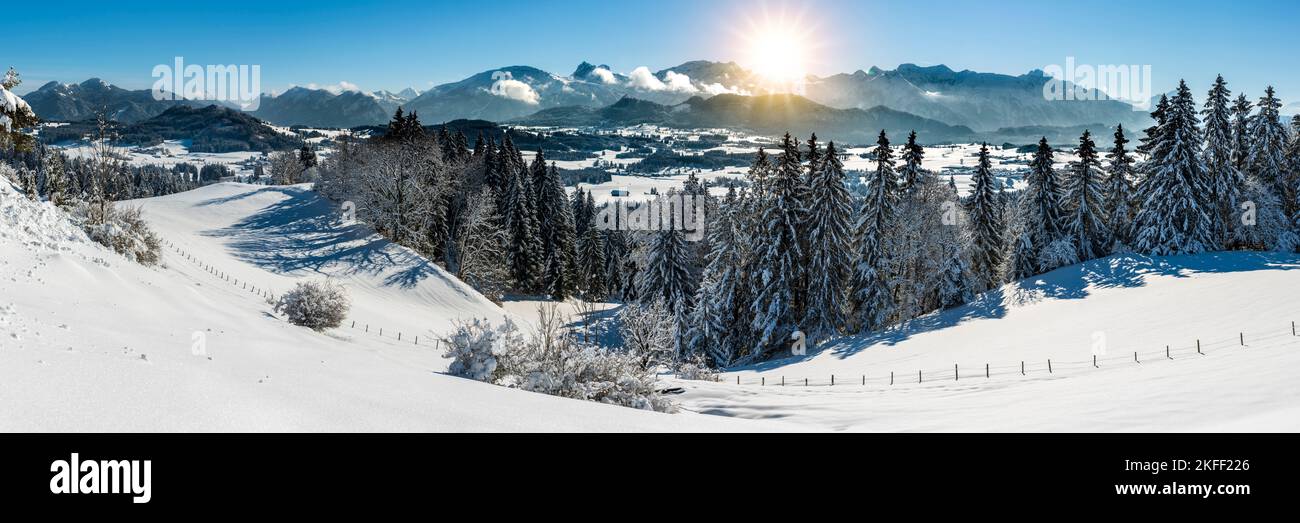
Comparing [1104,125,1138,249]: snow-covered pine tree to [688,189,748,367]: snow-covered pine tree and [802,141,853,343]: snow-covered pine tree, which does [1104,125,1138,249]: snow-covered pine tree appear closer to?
[802,141,853,343]: snow-covered pine tree

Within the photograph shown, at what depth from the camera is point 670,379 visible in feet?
71.8

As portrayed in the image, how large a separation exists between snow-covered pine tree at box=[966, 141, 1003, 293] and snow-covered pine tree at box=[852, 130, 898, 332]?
6669 millimetres

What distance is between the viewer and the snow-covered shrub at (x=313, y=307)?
23.2 meters

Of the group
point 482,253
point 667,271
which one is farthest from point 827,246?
point 482,253

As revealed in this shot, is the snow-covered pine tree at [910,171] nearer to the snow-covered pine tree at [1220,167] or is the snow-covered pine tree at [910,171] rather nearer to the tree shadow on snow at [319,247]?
the snow-covered pine tree at [1220,167]

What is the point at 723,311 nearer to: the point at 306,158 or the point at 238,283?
the point at 238,283

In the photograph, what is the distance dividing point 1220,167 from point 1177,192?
5.37 metres

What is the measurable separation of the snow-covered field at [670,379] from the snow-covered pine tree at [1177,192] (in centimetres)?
243

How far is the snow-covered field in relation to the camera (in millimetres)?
7689

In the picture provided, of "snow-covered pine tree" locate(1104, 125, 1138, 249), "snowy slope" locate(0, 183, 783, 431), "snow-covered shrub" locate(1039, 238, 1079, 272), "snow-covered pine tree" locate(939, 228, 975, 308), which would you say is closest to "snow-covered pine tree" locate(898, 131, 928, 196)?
"snow-covered pine tree" locate(939, 228, 975, 308)

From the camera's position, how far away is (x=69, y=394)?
6.95 metres

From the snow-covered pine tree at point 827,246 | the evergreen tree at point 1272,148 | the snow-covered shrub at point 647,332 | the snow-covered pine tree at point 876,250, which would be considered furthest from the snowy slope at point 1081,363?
the evergreen tree at point 1272,148

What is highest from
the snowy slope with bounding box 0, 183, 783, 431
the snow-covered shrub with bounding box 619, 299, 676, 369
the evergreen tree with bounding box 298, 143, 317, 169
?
the evergreen tree with bounding box 298, 143, 317, 169
